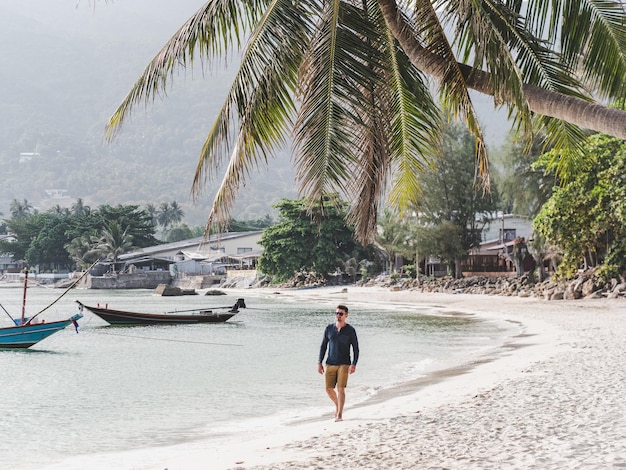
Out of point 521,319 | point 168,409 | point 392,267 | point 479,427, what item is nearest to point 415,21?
point 479,427

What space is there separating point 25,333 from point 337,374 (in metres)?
20.1

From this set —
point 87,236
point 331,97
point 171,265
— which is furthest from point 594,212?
point 87,236

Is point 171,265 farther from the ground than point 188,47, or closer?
closer

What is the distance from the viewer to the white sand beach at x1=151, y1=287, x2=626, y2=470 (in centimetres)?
728

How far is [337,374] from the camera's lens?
9680 millimetres

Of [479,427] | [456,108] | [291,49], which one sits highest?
[291,49]

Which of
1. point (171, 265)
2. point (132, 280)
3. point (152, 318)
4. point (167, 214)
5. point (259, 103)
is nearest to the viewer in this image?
point (259, 103)

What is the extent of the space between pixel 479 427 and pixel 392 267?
59593mm

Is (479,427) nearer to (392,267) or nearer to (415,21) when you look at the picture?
(415,21)

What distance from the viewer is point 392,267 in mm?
68312

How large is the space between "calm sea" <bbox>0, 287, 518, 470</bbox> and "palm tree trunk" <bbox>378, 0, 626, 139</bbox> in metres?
7.30

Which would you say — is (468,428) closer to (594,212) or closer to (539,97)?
(539,97)

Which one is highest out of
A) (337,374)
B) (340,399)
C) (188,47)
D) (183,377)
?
(188,47)

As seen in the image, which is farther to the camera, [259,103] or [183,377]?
[183,377]
